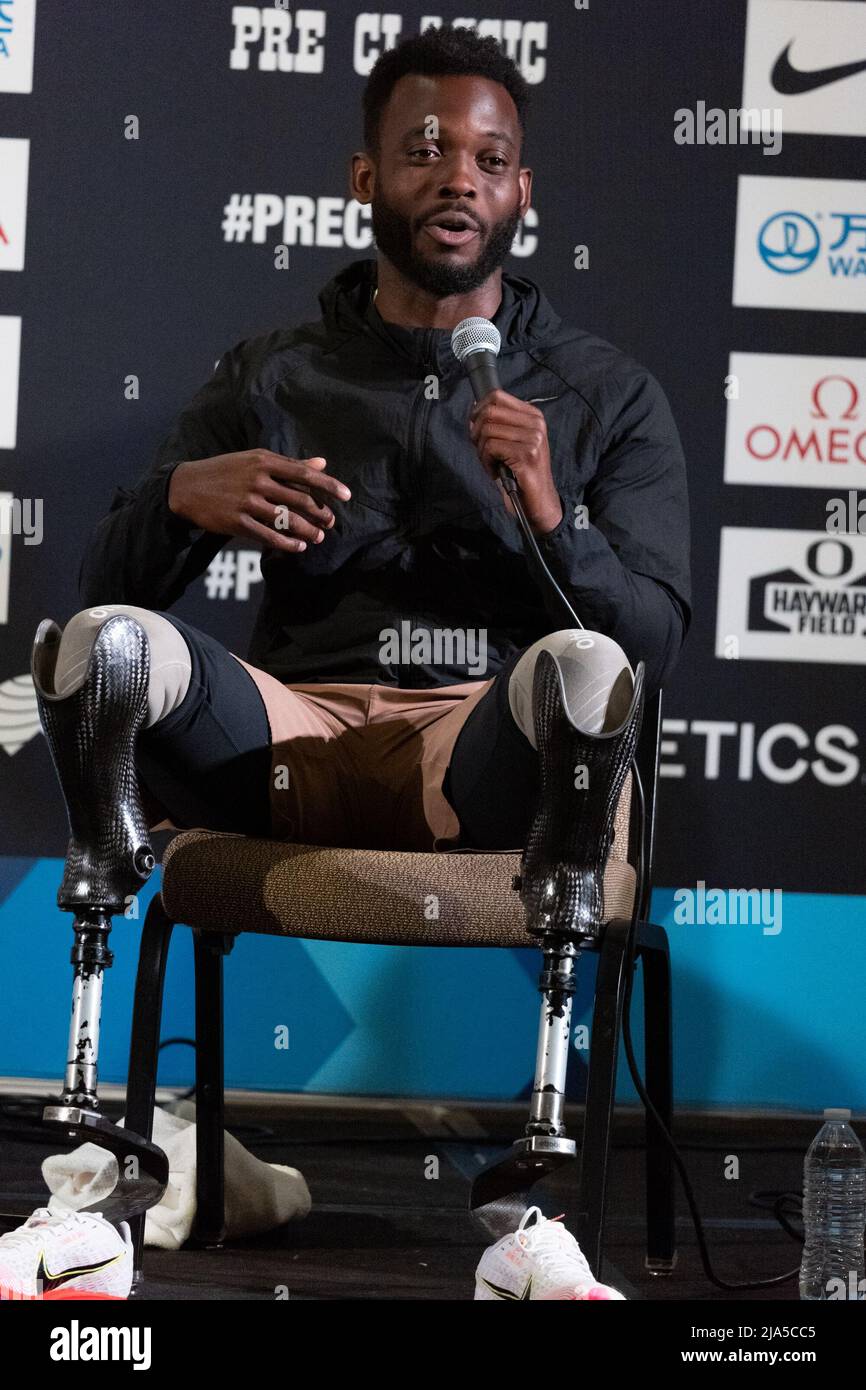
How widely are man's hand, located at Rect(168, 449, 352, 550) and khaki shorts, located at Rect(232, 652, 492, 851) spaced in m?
0.16

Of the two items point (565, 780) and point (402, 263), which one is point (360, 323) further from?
point (565, 780)

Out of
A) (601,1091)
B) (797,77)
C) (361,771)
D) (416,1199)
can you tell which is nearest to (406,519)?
(361,771)

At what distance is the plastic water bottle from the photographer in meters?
1.81

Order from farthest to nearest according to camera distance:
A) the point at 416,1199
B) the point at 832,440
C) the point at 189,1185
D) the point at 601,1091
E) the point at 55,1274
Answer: the point at 832,440 < the point at 416,1199 < the point at 189,1185 < the point at 601,1091 < the point at 55,1274

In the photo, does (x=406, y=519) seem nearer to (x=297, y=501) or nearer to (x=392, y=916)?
(x=297, y=501)

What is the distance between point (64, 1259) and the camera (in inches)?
52.7

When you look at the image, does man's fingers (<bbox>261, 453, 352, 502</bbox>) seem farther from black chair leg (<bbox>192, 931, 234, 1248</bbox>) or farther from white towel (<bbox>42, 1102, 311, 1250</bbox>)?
white towel (<bbox>42, 1102, 311, 1250</bbox>)

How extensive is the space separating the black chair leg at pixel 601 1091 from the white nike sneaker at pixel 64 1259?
1.41ft

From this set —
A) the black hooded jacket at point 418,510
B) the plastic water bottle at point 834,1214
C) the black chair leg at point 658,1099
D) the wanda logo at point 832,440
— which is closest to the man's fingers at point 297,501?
the black hooded jacket at point 418,510

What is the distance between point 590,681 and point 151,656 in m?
0.41

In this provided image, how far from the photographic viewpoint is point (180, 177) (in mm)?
2789

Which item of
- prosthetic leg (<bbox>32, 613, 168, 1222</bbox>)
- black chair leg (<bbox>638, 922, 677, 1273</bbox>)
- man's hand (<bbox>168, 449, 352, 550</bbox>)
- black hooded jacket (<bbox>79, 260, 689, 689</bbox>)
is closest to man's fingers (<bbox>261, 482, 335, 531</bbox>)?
man's hand (<bbox>168, 449, 352, 550</bbox>)
